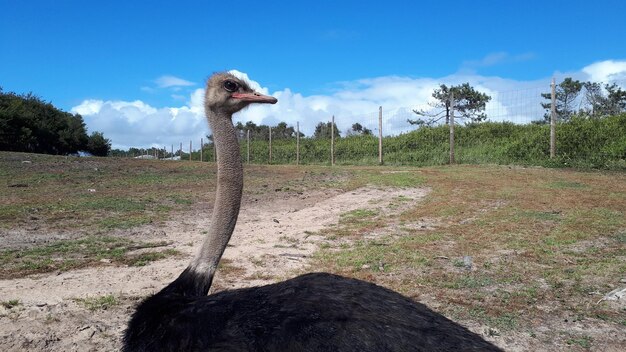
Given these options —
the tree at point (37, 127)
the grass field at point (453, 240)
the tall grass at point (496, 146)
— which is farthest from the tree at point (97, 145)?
the grass field at point (453, 240)

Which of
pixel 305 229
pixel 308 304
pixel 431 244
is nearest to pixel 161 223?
pixel 305 229

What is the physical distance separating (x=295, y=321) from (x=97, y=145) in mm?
44856

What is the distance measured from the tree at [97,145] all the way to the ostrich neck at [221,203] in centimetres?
4165

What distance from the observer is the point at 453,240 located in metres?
6.02

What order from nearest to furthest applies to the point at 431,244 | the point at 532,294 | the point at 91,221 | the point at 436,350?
the point at 436,350
the point at 532,294
the point at 431,244
the point at 91,221

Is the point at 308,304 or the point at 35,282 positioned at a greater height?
the point at 308,304

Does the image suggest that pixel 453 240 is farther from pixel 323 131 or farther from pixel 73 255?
pixel 323 131

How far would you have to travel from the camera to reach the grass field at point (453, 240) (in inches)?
150

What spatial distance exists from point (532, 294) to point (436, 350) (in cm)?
250

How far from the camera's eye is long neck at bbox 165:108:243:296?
275 centimetres

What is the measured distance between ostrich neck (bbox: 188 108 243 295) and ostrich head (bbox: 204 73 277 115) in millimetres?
75

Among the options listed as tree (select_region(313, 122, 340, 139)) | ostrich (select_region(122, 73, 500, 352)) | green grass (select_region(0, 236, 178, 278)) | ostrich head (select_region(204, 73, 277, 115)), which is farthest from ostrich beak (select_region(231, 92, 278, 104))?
tree (select_region(313, 122, 340, 139))

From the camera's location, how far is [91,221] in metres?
7.02

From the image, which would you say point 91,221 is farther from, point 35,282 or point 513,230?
point 513,230
